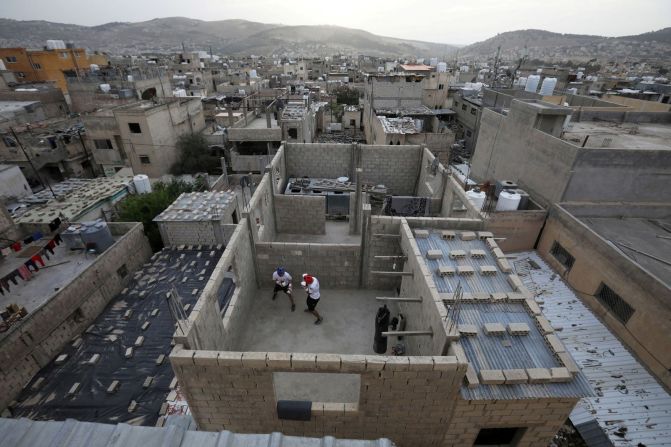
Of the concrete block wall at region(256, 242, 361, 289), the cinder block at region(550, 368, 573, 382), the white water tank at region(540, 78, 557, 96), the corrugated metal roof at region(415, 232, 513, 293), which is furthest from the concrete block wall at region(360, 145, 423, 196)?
the white water tank at region(540, 78, 557, 96)

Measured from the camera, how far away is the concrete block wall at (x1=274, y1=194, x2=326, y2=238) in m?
16.2

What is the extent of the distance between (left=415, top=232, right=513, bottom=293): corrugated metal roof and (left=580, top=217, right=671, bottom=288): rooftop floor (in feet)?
27.2

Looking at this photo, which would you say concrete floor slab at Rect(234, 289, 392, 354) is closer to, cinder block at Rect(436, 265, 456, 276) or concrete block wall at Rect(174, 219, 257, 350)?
concrete block wall at Rect(174, 219, 257, 350)

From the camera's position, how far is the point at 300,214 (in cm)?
1680

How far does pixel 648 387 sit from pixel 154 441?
15.3m

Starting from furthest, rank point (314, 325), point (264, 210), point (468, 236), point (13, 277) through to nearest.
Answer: point (13, 277) < point (264, 210) < point (314, 325) < point (468, 236)

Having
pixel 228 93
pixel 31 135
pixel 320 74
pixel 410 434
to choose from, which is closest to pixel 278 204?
pixel 410 434

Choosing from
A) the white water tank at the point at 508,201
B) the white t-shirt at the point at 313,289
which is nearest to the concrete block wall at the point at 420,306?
the white t-shirt at the point at 313,289

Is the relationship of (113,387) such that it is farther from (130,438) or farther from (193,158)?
(193,158)

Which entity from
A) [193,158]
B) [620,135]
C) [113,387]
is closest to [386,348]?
[113,387]

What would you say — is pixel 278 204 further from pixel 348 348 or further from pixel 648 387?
pixel 648 387

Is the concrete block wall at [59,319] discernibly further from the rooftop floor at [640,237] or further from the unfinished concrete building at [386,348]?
the rooftop floor at [640,237]

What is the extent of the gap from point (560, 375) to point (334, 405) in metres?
5.16

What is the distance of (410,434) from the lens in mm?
8258
